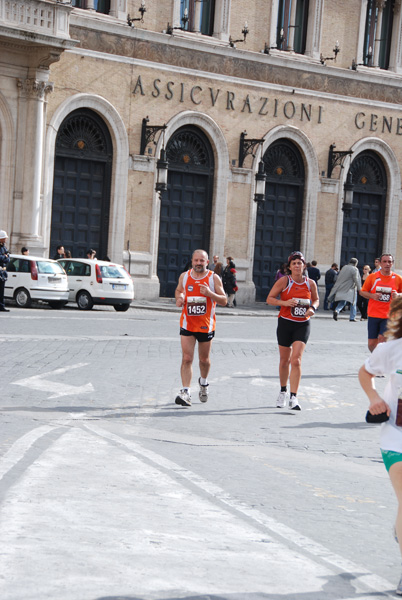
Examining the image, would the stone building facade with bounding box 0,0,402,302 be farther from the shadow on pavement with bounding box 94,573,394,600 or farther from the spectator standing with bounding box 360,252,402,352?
the shadow on pavement with bounding box 94,573,394,600

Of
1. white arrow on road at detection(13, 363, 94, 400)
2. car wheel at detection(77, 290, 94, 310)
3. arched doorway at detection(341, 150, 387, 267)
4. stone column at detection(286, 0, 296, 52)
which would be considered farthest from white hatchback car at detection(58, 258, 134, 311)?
white arrow on road at detection(13, 363, 94, 400)

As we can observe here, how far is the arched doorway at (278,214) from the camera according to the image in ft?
121

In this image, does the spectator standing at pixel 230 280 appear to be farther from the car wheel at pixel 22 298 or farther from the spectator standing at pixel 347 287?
the car wheel at pixel 22 298

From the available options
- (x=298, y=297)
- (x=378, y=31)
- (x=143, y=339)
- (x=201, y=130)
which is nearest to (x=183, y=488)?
(x=298, y=297)

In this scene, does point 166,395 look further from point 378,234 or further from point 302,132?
point 378,234

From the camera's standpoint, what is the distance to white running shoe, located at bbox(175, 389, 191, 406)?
1165 cm

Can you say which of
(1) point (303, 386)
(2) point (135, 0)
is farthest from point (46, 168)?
(1) point (303, 386)

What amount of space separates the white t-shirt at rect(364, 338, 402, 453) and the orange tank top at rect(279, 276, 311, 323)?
6673mm

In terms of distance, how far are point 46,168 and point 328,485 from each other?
24.7 metres

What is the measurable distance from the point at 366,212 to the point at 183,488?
33.5 m

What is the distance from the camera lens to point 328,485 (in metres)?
7.67

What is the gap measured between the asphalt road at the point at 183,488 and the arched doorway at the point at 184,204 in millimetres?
19529

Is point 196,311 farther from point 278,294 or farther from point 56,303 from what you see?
point 56,303

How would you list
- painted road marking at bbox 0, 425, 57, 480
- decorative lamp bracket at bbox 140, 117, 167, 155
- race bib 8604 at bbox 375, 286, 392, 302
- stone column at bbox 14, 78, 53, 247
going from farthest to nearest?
decorative lamp bracket at bbox 140, 117, 167, 155 → stone column at bbox 14, 78, 53, 247 → race bib 8604 at bbox 375, 286, 392, 302 → painted road marking at bbox 0, 425, 57, 480
